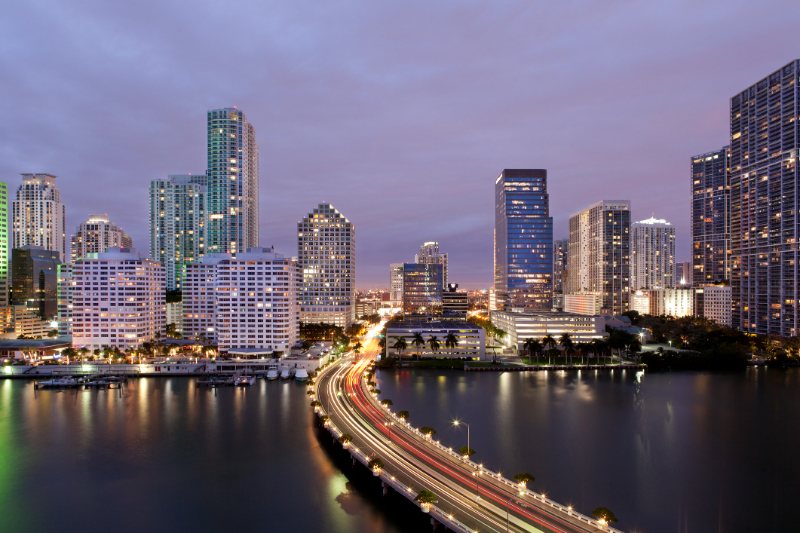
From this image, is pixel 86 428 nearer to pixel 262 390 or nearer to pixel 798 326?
pixel 262 390

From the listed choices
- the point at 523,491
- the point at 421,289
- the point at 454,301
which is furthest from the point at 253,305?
the point at 421,289

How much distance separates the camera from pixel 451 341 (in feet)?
279

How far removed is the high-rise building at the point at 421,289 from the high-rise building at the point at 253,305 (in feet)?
300

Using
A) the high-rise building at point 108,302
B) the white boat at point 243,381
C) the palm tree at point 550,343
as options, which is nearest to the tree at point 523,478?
the white boat at point 243,381

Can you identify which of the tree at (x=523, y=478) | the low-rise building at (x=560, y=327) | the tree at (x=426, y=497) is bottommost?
the tree at (x=426, y=497)

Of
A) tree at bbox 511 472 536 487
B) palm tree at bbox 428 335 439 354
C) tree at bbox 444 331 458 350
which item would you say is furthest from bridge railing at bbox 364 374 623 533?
tree at bbox 444 331 458 350

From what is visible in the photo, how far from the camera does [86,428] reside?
48.1 meters

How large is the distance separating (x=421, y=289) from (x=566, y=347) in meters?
90.1

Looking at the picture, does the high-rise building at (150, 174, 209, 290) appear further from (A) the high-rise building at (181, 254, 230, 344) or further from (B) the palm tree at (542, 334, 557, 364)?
(B) the palm tree at (542, 334, 557, 364)

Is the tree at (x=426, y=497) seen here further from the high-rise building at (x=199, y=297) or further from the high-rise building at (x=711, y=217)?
the high-rise building at (x=711, y=217)

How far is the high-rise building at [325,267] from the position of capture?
11688 centimetres

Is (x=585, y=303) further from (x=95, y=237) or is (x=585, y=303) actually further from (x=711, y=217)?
(x=95, y=237)

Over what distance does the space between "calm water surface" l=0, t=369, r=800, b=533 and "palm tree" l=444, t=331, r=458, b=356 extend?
1905 cm

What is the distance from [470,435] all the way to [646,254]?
176m
